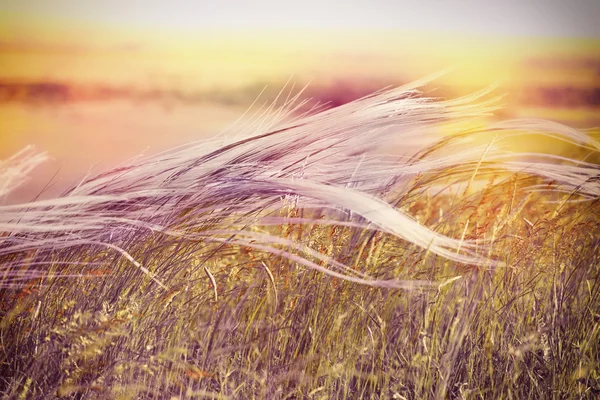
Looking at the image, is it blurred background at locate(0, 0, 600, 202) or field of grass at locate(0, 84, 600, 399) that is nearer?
field of grass at locate(0, 84, 600, 399)

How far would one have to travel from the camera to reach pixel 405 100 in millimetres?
1841

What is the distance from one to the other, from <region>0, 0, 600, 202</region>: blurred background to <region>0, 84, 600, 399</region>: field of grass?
0.19 feet

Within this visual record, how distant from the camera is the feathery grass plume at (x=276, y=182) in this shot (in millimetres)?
1751

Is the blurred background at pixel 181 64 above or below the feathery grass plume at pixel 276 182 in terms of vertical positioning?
above

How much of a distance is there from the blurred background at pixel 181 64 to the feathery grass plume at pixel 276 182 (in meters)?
0.05

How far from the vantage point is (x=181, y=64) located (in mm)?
1802

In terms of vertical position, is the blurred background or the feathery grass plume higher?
the blurred background

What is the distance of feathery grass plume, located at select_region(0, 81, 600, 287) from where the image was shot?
1751mm

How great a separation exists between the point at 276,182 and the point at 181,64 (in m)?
0.42

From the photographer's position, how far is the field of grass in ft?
5.41

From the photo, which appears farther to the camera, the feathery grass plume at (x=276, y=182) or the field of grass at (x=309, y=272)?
the feathery grass plume at (x=276, y=182)

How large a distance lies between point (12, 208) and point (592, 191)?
5.50 feet

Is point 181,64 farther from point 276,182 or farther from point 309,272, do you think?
point 309,272

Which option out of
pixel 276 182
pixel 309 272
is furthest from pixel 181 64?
pixel 309 272
